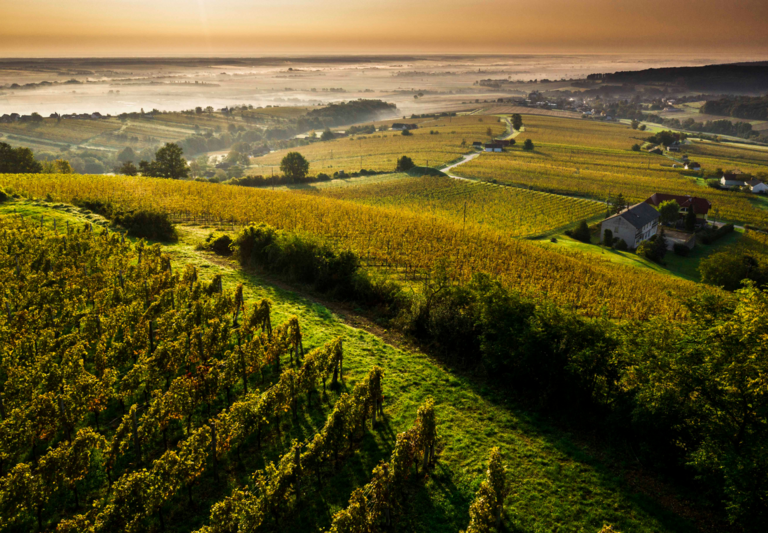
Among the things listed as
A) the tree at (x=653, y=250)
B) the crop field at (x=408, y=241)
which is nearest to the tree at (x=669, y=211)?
the tree at (x=653, y=250)

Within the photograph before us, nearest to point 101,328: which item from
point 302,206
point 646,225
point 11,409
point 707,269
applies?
point 11,409

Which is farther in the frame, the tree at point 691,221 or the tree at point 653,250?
the tree at point 691,221


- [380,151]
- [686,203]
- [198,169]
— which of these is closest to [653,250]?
[686,203]

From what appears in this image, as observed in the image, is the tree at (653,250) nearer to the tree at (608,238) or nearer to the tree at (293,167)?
the tree at (608,238)

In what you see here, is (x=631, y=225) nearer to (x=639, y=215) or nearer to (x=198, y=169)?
(x=639, y=215)

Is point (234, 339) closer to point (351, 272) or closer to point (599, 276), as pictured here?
point (351, 272)

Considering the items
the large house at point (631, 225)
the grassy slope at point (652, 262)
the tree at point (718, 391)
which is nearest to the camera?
the tree at point (718, 391)

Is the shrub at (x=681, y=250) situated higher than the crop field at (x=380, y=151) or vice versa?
the crop field at (x=380, y=151)

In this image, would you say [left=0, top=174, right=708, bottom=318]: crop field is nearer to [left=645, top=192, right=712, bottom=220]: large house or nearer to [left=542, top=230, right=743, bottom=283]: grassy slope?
[left=542, top=230, right=743, bottom=283]: grassy slope
